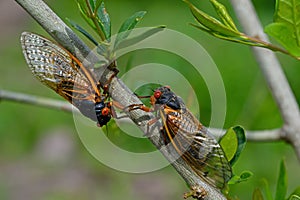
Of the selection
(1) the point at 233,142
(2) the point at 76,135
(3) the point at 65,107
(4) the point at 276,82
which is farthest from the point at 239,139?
(2) the point at 76,135

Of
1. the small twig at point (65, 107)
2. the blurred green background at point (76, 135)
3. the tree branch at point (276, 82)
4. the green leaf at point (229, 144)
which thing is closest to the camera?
the green leaf at point (229, 144)

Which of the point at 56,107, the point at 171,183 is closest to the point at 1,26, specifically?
the point at 171,183

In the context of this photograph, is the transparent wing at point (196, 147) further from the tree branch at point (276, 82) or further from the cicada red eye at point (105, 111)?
the tree branch at point (276, 82)

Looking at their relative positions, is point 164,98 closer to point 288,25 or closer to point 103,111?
point 103,111

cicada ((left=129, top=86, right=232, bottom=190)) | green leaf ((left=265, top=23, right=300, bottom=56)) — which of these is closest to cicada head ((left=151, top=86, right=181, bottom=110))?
cicada ((left=129, top=86, right=232, bottom=190))

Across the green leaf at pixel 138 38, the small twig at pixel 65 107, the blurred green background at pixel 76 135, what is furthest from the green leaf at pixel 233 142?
the blurred green background at pixel 76 135

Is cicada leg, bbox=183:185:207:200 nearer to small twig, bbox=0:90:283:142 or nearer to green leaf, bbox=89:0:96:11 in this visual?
green leaf, bbox=89:0:96:11
